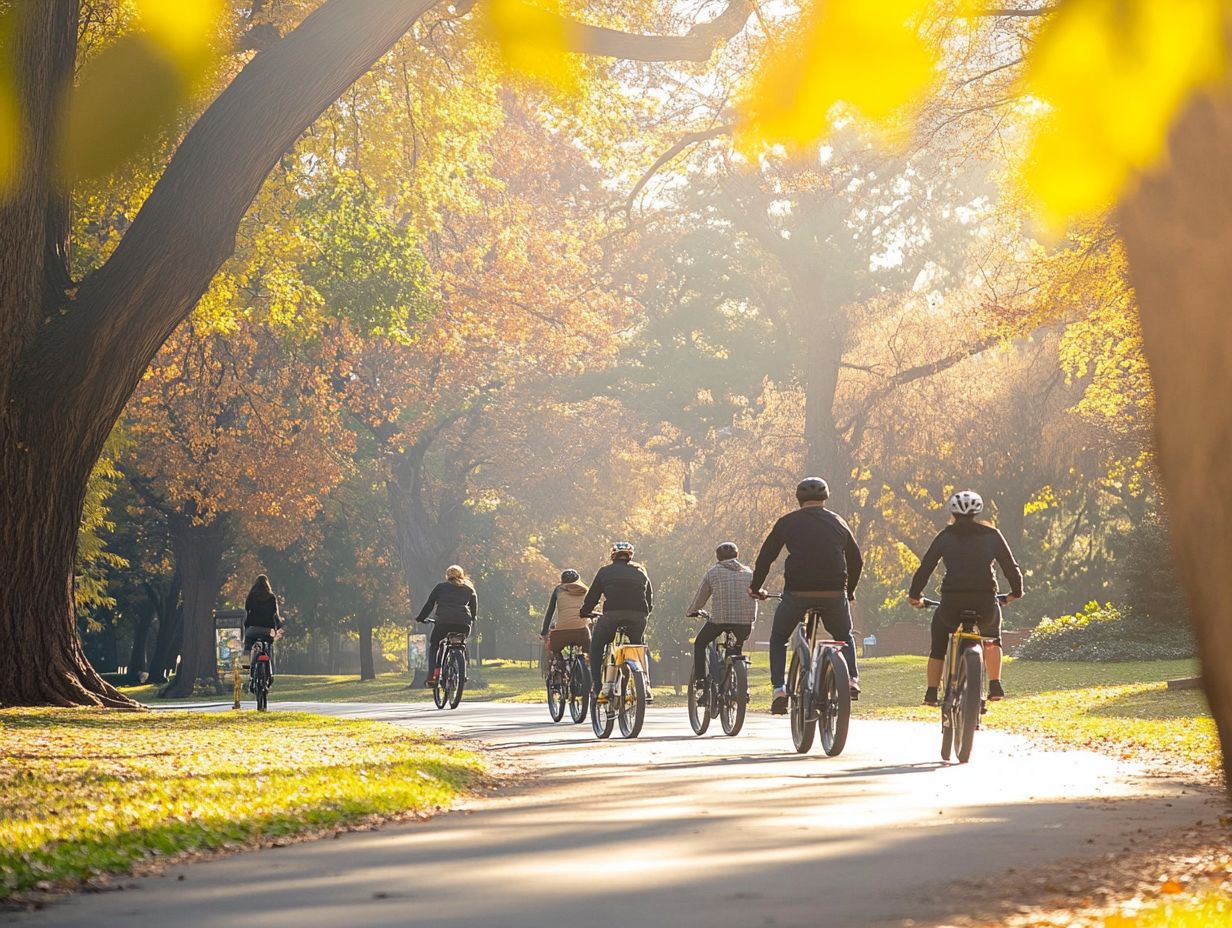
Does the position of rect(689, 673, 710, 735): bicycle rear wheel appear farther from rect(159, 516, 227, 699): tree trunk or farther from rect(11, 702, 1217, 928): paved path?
rect(159, 516, 227, 699): tree trunk

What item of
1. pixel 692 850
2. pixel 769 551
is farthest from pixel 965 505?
pixel 692 850

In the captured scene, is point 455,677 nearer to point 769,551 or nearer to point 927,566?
point 769,551

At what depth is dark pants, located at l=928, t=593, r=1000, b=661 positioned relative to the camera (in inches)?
560

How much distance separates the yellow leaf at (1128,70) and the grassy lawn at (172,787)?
4856 mm

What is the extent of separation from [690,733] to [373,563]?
42.5m

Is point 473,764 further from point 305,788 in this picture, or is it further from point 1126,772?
point 1126,772

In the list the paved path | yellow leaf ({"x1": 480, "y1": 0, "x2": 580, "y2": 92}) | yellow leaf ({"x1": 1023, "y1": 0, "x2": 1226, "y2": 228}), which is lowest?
the paved path

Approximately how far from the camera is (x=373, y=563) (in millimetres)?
61375

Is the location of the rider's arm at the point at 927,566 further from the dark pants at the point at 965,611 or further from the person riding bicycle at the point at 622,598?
the person riding bicycle at the point at 622,598

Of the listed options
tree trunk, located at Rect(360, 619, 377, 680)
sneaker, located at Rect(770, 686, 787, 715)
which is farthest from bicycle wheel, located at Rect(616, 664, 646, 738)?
tree trunk, located at Rect(360, 619, 377, 680)

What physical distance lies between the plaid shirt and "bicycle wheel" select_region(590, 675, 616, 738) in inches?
55.6

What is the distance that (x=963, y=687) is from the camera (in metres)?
14.1

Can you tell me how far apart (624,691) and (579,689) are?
13.8 feet

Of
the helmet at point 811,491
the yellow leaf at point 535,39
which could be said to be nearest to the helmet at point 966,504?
the helmet at point 811,491
